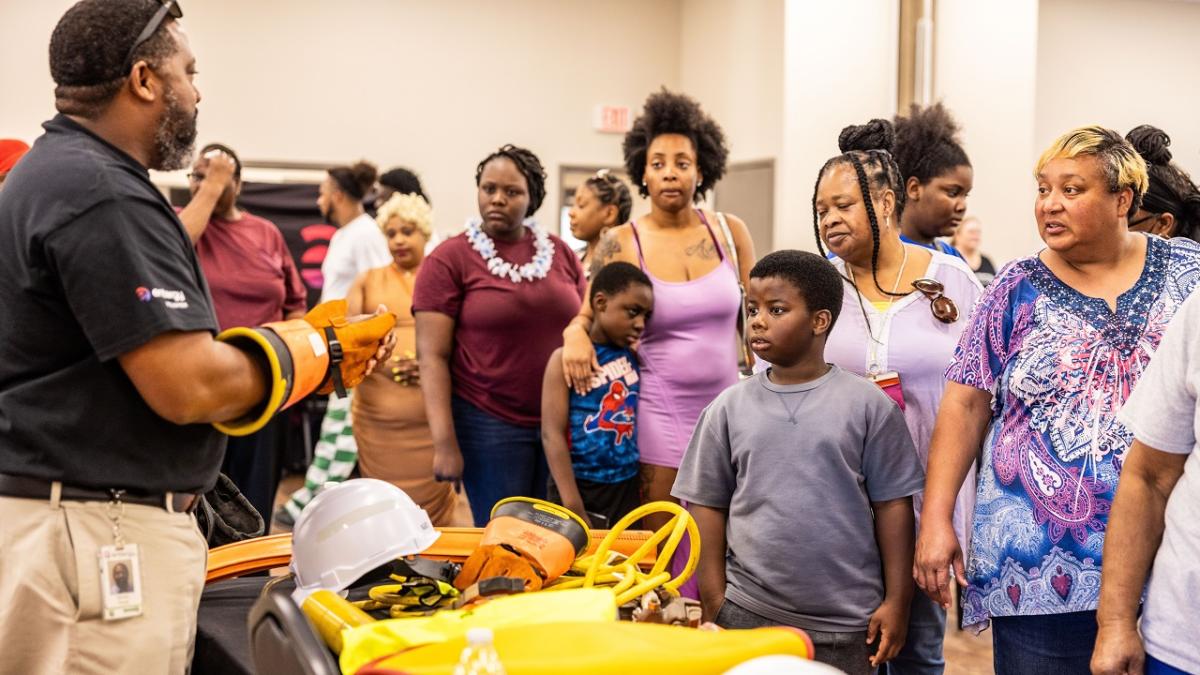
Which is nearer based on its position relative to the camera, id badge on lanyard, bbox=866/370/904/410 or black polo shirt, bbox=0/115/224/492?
black polo shirt, bbox=0/115/224/492

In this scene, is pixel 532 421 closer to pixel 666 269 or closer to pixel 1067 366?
pixel 666 269

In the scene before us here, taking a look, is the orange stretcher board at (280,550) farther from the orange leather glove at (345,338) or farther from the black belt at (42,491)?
the black belt at (42,491)

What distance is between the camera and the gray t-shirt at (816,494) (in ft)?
7.22

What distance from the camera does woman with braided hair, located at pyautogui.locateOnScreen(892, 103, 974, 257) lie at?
3.24m

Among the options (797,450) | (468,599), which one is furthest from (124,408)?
(797,450)

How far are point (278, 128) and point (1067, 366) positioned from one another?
815cm

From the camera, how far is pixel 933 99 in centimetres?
792

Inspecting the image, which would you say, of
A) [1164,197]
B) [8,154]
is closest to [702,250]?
[1164,197]

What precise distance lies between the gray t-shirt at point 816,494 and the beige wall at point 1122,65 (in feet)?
24.6

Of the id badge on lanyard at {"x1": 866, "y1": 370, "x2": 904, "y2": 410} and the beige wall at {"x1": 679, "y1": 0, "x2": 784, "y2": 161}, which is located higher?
the beige wall at {"x1": 679, "y1": 0, "x2": 784, "y2": 161}

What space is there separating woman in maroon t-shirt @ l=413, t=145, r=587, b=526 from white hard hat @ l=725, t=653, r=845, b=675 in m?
2.36

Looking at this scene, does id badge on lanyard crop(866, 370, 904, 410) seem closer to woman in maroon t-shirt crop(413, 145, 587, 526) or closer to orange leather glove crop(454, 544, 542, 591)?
orange leather glove crop(454, 544, 542, 591)

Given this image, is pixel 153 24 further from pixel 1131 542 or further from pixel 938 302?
pixel 1131 542

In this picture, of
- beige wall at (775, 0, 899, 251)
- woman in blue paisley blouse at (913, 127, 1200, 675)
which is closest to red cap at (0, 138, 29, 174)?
woman in blue paisley blouse at (913, 127, 1200, 675)
